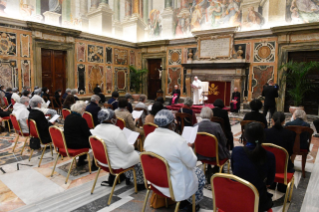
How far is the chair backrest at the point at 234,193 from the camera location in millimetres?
1636

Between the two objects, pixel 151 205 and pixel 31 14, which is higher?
pixel 31 14

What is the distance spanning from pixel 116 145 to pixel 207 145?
1.27 metres

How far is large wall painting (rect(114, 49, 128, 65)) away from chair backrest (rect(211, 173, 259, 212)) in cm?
1226

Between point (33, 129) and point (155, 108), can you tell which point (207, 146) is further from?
point (33, 129)

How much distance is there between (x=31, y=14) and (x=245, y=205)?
37.9ft

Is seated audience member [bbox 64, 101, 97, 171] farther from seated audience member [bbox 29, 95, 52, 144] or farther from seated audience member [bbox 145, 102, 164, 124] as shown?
seated audience member [bbox 145, 102, 164, 124]

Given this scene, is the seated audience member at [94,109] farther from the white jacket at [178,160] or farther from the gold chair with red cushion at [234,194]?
the gold chair with red cushion at [234,194]

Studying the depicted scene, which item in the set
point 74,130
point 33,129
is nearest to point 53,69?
point 33,129

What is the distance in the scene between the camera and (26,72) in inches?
376

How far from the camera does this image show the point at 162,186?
228 cm

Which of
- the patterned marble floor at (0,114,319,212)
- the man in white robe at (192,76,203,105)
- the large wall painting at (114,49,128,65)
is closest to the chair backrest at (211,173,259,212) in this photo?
the patterned marble floor at (0,114,319,212)

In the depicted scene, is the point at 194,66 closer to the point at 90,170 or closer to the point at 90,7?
the point at 90,7

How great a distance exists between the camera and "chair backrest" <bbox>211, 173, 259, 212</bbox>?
1.64m

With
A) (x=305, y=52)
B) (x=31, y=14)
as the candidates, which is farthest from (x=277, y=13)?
(x=31, y=14)
